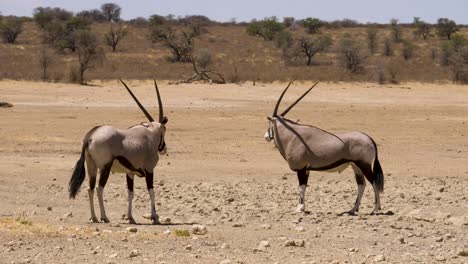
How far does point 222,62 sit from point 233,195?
52.1 meters

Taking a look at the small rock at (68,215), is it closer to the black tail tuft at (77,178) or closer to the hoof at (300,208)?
the black tail tuft at (77,178)

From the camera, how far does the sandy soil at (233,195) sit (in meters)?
9.98

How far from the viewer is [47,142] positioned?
77.8 ft

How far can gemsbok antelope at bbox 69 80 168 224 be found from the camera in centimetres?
1198

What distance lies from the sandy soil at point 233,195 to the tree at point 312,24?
209ft

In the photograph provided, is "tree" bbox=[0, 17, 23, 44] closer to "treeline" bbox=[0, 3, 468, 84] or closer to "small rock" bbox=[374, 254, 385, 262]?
"treeline" bbox=[0, 3, 468, 84]

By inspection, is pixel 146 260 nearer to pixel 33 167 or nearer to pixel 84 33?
pixel 33 167

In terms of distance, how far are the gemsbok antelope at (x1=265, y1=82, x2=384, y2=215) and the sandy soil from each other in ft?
1.58

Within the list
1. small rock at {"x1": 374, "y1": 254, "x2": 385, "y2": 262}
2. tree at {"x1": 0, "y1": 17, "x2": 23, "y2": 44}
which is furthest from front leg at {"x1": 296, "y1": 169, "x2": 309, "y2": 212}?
tree at {"x1": 0, "y1": 17, "x2": 23, "y2": 44}

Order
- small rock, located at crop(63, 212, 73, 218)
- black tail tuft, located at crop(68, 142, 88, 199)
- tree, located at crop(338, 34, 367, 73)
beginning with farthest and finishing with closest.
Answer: tree, located at crop(338, 34, 367, 73) < small rock, located at crop(63, 212, 73, 218) < black tail tuft, located at crop(68, 142, 88, 199)

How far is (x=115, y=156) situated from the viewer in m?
12.0

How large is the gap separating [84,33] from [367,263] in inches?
1838

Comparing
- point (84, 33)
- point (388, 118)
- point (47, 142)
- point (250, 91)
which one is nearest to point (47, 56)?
point (84, 33)

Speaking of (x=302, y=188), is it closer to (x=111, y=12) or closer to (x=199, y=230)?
(x=199, y=230)
